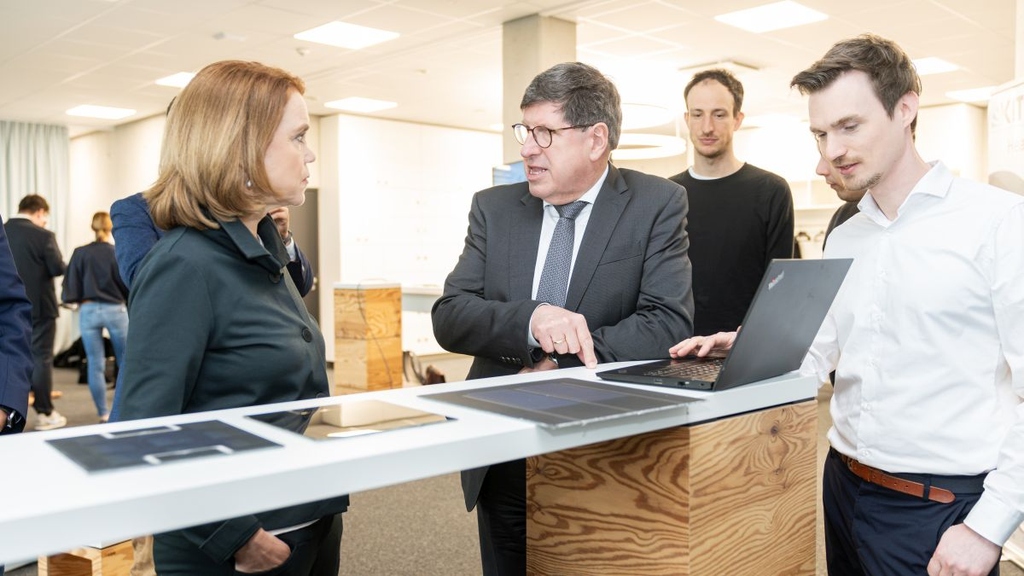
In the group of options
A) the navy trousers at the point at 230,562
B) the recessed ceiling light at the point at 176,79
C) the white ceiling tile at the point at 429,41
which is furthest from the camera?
the recessed ceiling light at the point at 176,79

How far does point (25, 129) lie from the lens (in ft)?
33.9

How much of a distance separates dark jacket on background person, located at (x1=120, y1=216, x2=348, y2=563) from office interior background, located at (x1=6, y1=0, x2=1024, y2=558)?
283cm

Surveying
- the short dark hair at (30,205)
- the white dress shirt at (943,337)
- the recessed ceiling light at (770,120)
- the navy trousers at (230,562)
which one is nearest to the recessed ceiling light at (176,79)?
the short dark hair at (30,205)

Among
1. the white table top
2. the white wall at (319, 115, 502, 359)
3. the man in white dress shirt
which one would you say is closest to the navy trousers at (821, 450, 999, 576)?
the man in white dress shirt

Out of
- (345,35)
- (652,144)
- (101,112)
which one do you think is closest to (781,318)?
(652,144)

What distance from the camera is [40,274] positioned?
618 centimetres

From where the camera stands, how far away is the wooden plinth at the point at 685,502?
1.17 metres

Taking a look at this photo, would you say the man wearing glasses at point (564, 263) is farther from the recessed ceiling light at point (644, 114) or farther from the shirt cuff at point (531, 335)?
the recessed ceiling light at point (644, 114)

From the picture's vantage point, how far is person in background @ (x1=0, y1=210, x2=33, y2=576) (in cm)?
157

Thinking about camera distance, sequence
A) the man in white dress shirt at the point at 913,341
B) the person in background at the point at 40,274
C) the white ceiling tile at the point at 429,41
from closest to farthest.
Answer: the man in white dress shirt at the point at 913,341 → the white ceiling tile at the point at 429,41 → the person in background at the point at 40,274

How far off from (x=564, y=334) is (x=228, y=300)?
0.58 metres

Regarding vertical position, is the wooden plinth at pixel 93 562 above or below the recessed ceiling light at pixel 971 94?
below

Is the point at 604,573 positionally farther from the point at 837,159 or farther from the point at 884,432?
the point at 837,159

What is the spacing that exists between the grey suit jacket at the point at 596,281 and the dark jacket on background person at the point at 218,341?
0.37 m
